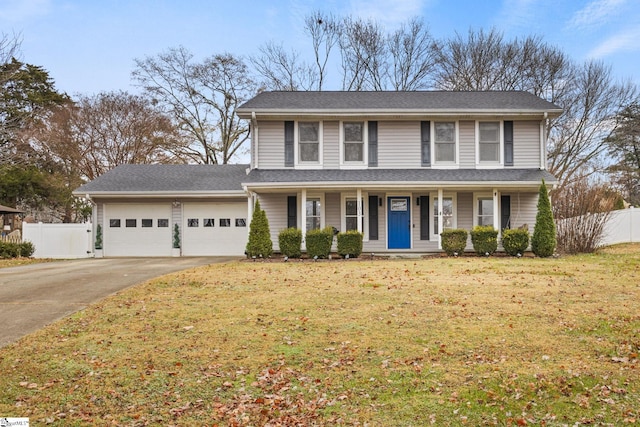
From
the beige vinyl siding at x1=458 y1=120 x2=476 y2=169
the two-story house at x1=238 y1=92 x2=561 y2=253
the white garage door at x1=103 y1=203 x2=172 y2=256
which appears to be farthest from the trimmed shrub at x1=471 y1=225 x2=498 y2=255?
the white garage door at x1=103 y1=203 x2=172 y2=256

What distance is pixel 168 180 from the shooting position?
21.2 m

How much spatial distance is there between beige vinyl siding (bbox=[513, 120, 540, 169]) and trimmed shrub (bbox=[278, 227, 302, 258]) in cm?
845

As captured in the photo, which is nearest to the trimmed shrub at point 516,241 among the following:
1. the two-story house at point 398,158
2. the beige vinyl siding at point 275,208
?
the two-story house at point 398,158

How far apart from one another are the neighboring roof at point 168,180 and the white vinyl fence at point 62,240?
5.78 ft

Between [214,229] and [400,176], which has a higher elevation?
[400,176]

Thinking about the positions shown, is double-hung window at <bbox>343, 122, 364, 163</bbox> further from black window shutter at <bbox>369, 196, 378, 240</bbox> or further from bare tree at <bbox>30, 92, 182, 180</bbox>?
bare tree at <bbox>30, 92, 182, 180</bbox>

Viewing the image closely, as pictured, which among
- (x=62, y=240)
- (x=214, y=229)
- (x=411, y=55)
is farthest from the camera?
(x=411, y=55)

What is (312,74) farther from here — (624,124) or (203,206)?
(624,124)

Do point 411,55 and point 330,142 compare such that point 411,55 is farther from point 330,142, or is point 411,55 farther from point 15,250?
point 15,250

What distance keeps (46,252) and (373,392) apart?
63.5 feet

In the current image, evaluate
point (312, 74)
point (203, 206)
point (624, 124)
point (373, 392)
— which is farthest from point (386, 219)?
point (624, 124)

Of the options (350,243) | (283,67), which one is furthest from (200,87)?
(350,243)

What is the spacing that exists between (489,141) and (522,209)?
2.75 m

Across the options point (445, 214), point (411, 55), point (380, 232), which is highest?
point (411, 55)
